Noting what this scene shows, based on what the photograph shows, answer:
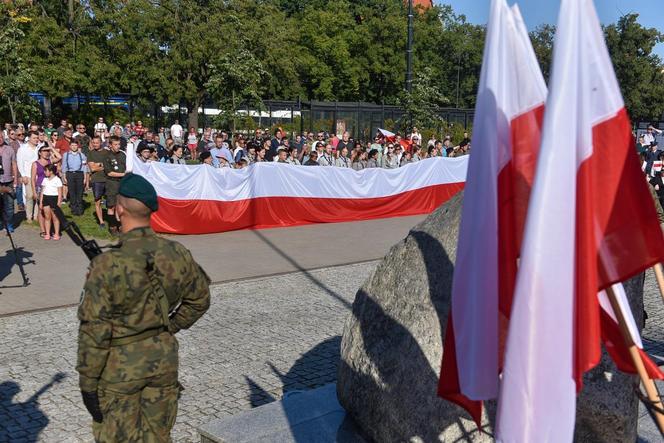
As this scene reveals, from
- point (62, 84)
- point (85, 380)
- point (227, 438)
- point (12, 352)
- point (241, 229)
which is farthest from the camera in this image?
point (62, 84)

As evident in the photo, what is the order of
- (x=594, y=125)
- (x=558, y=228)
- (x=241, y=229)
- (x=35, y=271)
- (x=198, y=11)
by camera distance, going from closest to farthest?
1. (x=558, y=228)
2. (x=594, y=125)
3. (x=35, y=271)
4. (x=241, y=229)
5. (x=198, y=11)

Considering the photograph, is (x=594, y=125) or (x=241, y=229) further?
(x=241, y=229)

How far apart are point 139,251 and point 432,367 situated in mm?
1918

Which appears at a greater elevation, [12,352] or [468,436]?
[468,436]

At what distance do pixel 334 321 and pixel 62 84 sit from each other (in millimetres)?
30610

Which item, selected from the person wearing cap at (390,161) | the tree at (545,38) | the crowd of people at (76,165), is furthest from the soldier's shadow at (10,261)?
the person wearing cap at (390,161)

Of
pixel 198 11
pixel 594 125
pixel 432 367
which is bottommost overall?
pixel 432 367

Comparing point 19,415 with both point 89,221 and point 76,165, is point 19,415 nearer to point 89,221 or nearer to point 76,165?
point 89,221

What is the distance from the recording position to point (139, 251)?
4.09 metres

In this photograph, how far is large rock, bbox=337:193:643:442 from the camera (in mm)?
4504

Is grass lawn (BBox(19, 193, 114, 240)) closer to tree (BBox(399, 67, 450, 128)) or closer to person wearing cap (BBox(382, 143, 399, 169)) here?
person wearing cap (BBox(382, 143, 399, 169))

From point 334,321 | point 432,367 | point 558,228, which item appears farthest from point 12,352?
point 558,228

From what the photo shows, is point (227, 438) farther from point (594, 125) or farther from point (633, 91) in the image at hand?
point (633, 91)

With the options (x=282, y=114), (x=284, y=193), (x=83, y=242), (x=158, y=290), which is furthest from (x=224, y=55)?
(x=158, y=290)
